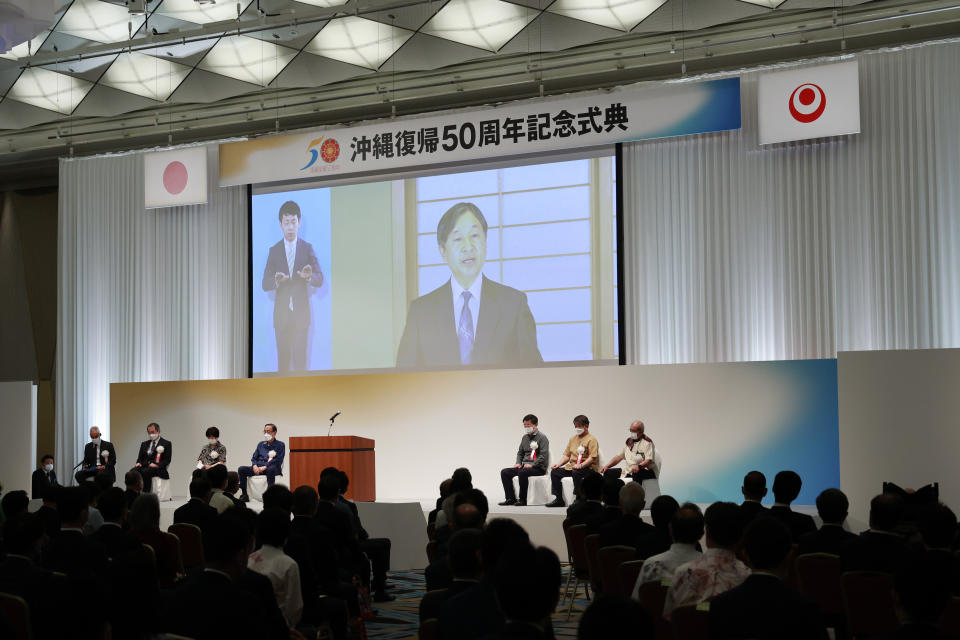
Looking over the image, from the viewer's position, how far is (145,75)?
13.6 m

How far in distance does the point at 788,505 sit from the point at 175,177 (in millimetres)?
11077

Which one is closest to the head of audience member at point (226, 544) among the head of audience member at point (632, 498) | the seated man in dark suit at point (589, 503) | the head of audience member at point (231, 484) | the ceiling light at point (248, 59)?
the head of audience member at point (632, 498)

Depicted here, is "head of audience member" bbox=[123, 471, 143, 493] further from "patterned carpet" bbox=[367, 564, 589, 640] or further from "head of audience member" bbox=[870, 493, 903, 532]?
"head of audience member" bbox=[870, 493, 903, 532]

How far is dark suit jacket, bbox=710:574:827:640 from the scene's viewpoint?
8.91 ft

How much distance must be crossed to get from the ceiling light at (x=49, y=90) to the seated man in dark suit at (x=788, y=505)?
11920 mm

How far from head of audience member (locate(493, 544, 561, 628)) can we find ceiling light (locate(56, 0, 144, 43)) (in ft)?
37.8

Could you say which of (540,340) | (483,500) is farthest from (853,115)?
(483,500)

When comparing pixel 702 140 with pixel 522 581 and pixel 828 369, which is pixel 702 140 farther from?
pixel 522 581

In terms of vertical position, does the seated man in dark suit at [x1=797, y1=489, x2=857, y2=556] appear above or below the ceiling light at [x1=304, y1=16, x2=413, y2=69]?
below

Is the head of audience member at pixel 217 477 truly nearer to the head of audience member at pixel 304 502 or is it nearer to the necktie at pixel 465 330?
the head of audience member at pixel 304 502

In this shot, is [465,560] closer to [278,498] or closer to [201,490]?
[278,498]

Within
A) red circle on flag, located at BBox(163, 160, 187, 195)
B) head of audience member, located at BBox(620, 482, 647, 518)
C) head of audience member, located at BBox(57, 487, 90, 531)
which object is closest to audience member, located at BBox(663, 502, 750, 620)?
head of audience member, located at BBox(620, 482, 647, 518)

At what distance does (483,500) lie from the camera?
16.1ft

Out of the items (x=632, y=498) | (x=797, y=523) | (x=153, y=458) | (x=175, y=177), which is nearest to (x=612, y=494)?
(x=632, y=498)
